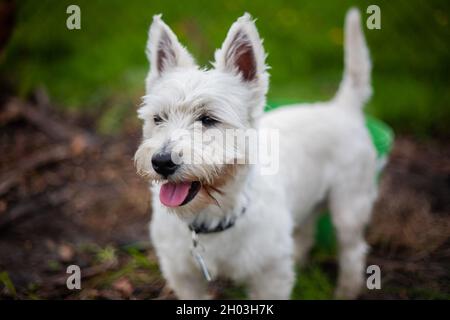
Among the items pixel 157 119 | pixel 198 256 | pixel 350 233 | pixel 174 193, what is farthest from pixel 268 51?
pixel 174 193

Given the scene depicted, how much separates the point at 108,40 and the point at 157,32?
5.38m

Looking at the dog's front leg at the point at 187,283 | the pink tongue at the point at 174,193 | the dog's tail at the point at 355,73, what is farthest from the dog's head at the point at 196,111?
the dog's tail at the point at 355,73

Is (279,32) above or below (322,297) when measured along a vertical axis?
above

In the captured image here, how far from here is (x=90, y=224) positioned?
511cm

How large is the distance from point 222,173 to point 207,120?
0.36m

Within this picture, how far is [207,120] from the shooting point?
308 centimetres

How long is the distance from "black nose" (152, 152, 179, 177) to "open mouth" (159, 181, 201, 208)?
0.51 feet

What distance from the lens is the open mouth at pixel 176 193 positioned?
2859 millimetres

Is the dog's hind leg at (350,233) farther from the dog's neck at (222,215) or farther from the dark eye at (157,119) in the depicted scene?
the dark eye at (157,119)

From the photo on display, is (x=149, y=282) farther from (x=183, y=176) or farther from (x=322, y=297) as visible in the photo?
(x=183, y=176)
